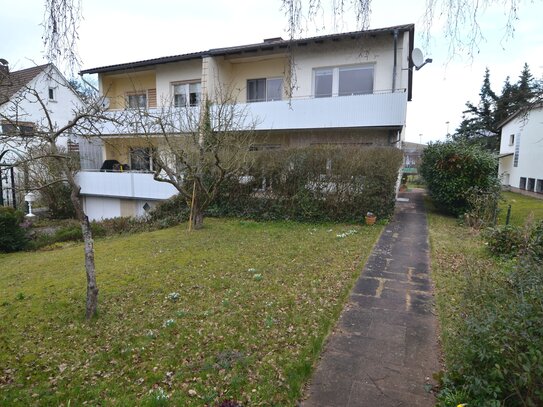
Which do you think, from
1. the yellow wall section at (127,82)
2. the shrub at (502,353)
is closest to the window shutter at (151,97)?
the yellow wall section at (127,82)

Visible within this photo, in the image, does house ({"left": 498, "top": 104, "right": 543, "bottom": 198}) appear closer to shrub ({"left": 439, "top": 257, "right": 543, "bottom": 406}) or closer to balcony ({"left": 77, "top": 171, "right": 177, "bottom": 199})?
balcony ({"left": 77, "top": 171, "right": 177, "bottom": 199})

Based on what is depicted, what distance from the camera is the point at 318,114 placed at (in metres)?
13.1

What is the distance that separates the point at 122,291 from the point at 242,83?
12.9 metres

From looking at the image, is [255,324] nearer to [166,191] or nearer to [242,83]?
[166,191]

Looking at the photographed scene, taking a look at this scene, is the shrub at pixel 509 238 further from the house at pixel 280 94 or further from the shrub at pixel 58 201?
the shrub at pixel 58 201

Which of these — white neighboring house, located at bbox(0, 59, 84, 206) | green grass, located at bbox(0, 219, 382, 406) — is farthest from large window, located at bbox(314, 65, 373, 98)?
white neighboring house, located at bbox(0, 59, 84, 206)

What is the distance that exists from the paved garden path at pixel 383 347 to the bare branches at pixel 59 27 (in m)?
3.42

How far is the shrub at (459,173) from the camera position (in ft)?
35.6

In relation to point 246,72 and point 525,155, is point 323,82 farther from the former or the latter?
point 525,155

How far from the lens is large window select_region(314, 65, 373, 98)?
13391mm

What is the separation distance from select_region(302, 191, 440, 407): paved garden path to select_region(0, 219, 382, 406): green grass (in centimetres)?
23

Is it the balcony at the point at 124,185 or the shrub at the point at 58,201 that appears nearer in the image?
the balcony at the point at 124,185

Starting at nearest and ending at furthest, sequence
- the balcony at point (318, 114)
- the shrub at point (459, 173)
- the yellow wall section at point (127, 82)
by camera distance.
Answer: the shrub at point (459, 173), the balcony at point (318, 114), the yellow wall section at point (127, 82)

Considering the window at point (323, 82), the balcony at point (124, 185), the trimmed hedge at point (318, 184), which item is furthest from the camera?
the balcony at point (124, 185)
